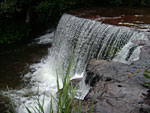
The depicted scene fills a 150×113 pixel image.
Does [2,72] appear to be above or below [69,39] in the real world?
below

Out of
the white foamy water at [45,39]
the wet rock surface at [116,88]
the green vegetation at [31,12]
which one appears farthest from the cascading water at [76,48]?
the green vegetation at [31,12]

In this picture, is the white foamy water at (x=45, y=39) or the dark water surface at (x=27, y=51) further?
the white foamy water at (x=45, y=39)

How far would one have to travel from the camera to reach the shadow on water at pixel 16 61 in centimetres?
629

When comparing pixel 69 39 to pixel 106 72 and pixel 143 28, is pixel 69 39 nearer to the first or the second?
pixel 143 28

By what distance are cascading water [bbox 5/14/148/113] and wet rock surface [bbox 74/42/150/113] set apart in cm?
81

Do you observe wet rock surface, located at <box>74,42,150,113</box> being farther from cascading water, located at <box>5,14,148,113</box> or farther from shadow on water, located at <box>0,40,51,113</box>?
shadow on water, located at <box>0,40,51,113</box>

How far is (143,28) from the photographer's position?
5465mm

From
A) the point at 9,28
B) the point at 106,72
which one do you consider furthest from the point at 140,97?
the point at 9,28

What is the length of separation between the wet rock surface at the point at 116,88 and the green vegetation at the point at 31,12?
6174 millimetres

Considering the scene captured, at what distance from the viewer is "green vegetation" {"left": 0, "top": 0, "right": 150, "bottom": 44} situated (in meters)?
9.12

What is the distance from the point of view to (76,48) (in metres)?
6.82

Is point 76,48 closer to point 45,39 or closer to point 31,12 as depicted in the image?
point 45,39

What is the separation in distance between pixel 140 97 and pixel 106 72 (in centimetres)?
77

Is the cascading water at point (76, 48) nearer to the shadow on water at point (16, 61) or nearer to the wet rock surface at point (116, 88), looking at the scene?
the shadow on water at point (16, 61)
